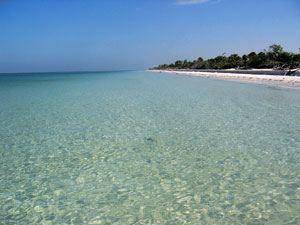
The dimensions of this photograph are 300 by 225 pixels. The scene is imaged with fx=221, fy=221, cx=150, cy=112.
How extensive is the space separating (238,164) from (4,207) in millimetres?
4073

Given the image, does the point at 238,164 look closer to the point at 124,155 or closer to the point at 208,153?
the point at 208,153

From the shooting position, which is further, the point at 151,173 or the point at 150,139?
the point at 150,139

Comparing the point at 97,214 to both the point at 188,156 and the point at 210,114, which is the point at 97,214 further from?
the point at 210,114

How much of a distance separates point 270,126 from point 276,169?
3.42 m

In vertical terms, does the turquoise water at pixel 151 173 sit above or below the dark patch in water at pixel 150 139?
below

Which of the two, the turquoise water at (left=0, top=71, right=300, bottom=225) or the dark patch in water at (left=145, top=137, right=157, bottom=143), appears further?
the dark patch in water at (left=145, top=137, right=157, bottom=143)

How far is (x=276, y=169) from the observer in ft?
13.7

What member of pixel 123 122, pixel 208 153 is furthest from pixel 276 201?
pixel 123 122

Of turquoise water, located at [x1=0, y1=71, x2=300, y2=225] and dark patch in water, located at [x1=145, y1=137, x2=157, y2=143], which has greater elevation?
dark patch in water, located at [x1=145, y1=137, x2=157, y2=143]

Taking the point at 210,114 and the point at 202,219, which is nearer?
the point at 202,219

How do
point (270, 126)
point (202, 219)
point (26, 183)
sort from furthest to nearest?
point (270, 126) → point (26, 183) → point (202, 219)

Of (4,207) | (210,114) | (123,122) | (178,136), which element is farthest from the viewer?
(210,114)

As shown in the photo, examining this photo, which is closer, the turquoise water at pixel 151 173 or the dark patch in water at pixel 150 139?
the turquoise water at pixel 151 173

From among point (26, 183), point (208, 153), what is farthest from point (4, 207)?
point (208, 153)
